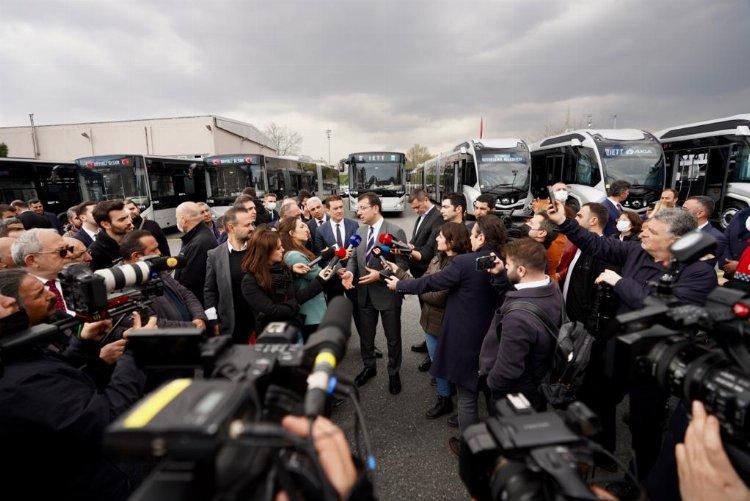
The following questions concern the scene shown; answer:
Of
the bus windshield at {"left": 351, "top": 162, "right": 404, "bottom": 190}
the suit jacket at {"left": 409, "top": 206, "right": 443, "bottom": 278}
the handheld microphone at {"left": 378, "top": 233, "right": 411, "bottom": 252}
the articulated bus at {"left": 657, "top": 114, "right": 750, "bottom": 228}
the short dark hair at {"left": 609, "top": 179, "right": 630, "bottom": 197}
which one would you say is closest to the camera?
the handheld microphone at {"left": 378, "top": 233, "right": 411, "bottom": 252}

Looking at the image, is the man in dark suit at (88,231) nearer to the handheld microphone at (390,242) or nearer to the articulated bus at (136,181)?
the handheld microphone at (390,242)

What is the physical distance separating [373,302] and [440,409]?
1214 mm

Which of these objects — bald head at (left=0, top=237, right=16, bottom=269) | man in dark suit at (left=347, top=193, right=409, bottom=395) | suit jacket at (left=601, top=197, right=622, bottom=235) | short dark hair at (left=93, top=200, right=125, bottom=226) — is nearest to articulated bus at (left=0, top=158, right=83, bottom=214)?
bald head at (left=0, top=237, right=16, bottom=269)

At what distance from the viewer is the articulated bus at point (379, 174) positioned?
1709 cm

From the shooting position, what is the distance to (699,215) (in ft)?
14.8

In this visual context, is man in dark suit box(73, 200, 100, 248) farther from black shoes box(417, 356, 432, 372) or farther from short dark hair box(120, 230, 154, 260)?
black shoes box(417, 356, 432, 372)

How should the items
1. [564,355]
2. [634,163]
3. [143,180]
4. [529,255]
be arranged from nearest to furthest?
1. [564,355]
2. [529,255]
3. [634,163]
4. [143,180]

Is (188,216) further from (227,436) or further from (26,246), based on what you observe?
(227,436)

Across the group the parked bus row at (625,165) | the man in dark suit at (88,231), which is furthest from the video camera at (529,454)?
the parked bus row at (625,165)

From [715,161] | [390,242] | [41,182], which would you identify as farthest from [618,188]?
[41,182]

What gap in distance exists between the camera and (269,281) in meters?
2.91

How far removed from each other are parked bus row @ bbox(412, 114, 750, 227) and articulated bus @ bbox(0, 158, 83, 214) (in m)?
14.7

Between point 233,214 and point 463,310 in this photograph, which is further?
point 233,214

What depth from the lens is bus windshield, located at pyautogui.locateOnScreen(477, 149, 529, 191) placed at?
46.0ft
